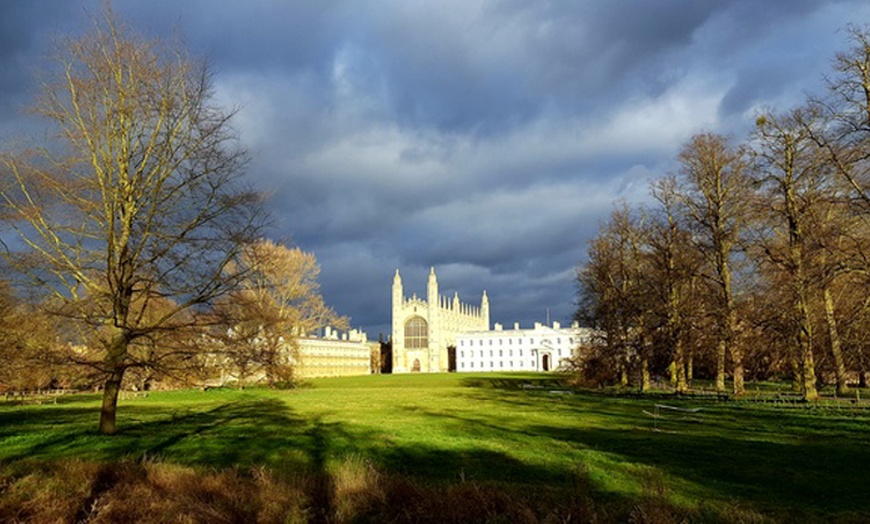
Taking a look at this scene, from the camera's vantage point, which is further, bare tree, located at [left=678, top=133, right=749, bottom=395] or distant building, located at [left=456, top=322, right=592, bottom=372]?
distant building, located at [left=456, top=322, right=592, bottom=372]

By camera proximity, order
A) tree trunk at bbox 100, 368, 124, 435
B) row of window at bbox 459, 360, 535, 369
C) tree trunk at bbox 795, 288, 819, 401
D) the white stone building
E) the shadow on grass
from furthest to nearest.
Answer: row of window at bbox 459, 360, 535, 369
the white stone building
tree trunk at bbox 795, 288, 819, 401
tree trunk at bbox 100, 368, 124, 435
the shadow on grass

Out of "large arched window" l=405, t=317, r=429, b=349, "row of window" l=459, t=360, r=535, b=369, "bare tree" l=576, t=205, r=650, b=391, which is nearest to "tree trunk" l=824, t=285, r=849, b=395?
"bare tree" l=576, t=205, r=650, b=391

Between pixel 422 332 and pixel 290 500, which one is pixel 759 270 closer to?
pixel 290 500

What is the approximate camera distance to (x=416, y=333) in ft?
472

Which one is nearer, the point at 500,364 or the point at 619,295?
the point at 619,295

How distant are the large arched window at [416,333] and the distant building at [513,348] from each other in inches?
316

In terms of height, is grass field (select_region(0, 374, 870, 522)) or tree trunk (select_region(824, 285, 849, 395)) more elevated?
tree trunk (select_region(824, 285, 849, 395))

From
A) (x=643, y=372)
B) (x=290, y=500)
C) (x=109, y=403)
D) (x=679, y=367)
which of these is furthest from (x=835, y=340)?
(x=643, y=372)

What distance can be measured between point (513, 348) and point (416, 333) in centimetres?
2343

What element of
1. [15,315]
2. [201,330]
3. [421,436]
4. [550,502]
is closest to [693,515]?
[550,502]

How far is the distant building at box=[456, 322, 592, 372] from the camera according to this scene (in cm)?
A: 13850

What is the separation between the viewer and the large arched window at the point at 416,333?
143m

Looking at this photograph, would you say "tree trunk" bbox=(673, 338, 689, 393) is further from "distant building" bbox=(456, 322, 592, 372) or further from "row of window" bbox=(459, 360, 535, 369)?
"row of window" bbox=(459, 360, 535, 369)

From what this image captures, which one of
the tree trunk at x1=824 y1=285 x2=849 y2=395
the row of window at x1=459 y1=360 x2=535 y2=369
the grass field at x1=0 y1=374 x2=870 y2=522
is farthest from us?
the row of window at x1=459 y1=360 x2=535 y2=369
